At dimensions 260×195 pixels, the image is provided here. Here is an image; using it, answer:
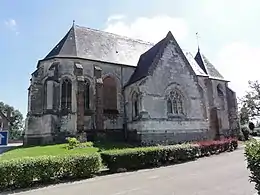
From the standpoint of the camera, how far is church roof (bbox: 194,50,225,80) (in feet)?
108

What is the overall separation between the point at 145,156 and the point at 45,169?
5.30 meters

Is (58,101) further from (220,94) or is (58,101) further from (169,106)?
(220,94)

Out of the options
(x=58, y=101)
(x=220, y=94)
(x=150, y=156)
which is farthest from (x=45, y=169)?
(x=220, y=94)

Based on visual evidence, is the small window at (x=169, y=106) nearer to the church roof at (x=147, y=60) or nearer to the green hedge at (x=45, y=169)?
the church roof at (x=147, y=60)

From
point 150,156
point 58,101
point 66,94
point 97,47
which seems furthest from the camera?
point 97,47

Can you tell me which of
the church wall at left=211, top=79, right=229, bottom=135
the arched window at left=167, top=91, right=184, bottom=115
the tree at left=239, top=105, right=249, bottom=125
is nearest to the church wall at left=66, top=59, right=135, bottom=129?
the arched window at left=167, top=91, right=184, bottom=115

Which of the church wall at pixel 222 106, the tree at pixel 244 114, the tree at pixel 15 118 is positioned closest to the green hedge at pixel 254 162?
the church wall at pixel 222 106

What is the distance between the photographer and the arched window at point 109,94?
2534 cm

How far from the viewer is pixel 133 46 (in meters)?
30.0

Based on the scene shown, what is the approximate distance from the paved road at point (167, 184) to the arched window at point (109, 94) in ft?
46.7

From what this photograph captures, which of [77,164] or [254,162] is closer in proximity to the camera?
[254,162]

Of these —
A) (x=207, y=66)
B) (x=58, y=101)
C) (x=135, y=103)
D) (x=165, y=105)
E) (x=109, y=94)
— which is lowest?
(x=165, y=105)

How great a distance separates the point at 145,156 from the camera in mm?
12922

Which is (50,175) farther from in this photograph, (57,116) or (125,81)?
(125,81)
